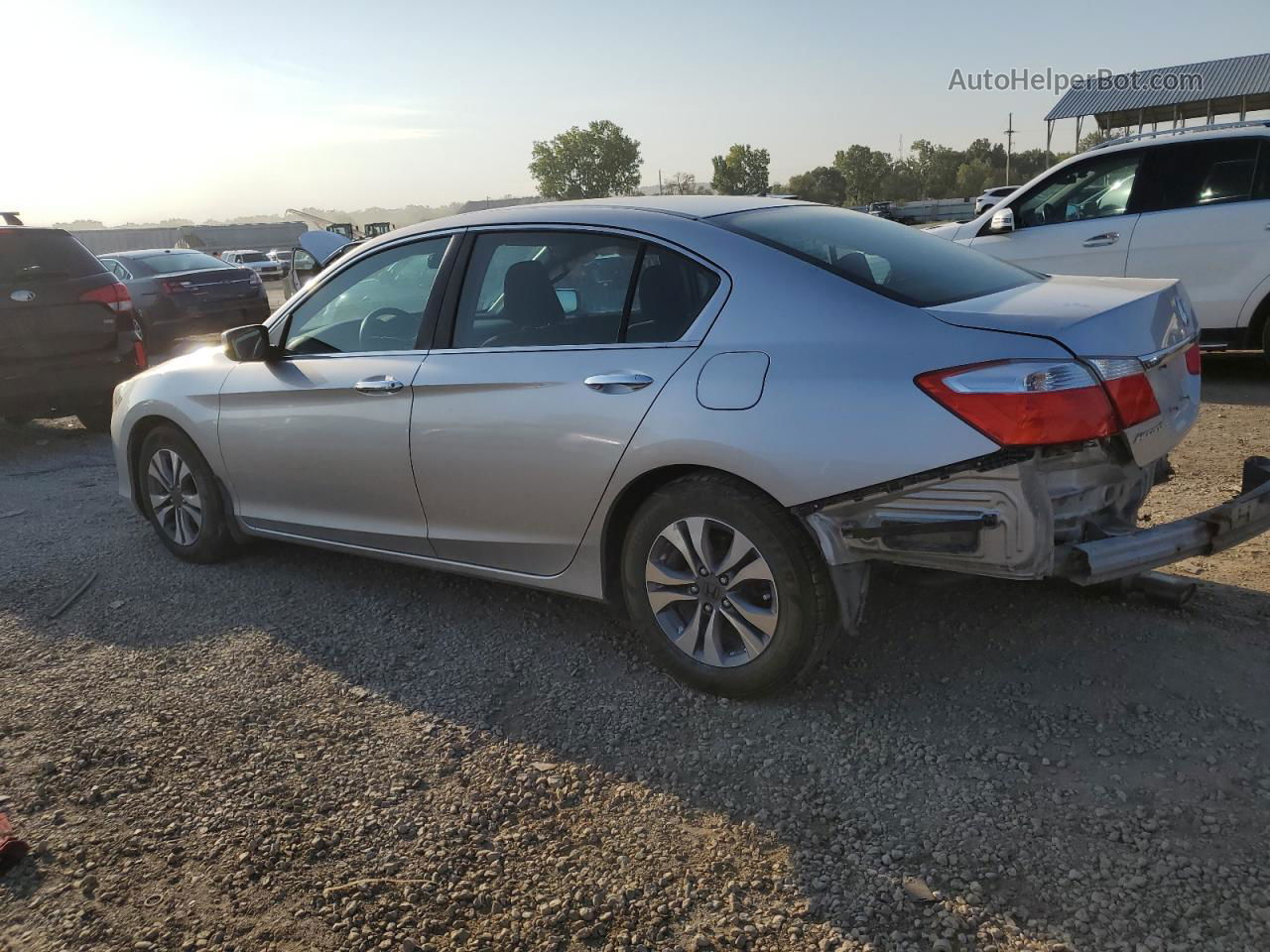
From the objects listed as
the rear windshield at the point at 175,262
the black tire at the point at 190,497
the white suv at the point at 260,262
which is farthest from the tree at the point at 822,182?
the black tire at the point at 190,497

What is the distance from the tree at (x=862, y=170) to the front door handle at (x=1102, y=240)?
279 feet

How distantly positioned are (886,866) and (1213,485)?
3624mm

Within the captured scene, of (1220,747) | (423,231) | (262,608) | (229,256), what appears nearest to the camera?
(1220,747)

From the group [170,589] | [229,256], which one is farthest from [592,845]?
[229,256]

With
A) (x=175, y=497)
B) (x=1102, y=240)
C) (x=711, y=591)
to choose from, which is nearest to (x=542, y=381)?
(x=711, y=591)

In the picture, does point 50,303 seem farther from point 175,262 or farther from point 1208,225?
point 1208,225

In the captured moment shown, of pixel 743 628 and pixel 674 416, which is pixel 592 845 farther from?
pixel 674 416

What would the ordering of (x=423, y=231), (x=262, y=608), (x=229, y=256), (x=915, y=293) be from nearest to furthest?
(x=915, y=293)
(x=423, y=231)
(x=262, y=608)
(x=229, y=256)

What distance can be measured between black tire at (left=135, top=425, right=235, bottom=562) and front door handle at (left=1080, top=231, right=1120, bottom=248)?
654cm

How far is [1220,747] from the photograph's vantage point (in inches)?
112

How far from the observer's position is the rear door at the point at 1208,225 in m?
7.18

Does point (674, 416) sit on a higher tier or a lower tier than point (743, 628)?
higher

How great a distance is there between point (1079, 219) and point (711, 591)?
6218 millimetres

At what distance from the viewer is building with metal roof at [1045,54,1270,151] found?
39.6 meters
